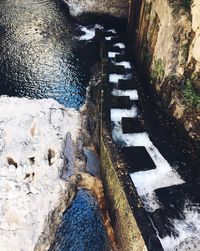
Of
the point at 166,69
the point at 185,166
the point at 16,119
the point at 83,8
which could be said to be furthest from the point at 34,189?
the point at 83,8

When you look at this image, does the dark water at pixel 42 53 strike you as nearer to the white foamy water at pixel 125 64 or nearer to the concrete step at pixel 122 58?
the concrete step at pixel 122 58

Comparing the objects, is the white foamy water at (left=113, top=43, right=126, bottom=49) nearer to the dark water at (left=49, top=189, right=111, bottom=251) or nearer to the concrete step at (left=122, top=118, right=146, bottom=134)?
the concrete step at (left=122, top=118, right=146, bottom=134)

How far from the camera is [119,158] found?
9695mm

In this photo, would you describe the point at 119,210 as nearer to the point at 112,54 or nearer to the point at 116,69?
the point at 116,69

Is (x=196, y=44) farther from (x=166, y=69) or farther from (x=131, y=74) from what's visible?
(x=131, y=74)

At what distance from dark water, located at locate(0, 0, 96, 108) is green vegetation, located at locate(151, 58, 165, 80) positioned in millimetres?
3537

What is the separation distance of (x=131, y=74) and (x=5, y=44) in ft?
25.4

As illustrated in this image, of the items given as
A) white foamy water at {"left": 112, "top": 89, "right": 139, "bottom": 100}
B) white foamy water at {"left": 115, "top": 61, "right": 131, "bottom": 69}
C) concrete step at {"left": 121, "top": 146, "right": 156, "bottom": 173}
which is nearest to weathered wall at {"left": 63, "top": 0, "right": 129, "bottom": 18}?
white foamy water at {"left": 115, "top": 61, "right": 131, "bottom": 69}

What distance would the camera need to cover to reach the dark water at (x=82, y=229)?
31.0ft

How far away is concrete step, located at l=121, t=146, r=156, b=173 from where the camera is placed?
9859mm

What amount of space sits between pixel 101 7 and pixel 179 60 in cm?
1027

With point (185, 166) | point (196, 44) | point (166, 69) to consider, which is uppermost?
point (196, 44)

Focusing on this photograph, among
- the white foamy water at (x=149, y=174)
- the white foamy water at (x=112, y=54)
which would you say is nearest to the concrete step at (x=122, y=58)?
the white foamy water at (x=112, y=54)

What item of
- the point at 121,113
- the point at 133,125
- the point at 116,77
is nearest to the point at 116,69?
the point at 116,77
